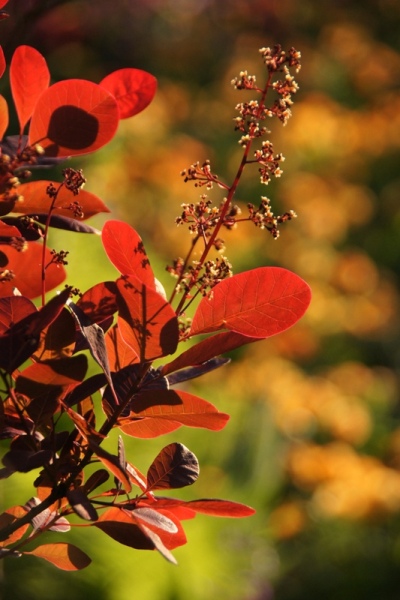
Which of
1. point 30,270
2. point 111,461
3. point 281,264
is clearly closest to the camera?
point 111,461

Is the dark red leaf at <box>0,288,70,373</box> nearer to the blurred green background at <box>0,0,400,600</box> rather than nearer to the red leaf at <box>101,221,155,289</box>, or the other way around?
the red leaf at <box>101,221,155,289</box>

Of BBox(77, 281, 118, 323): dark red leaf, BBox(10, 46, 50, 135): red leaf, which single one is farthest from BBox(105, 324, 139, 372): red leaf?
BBox(10, 46, 50, 135): red leaf

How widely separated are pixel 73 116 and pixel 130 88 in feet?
0.20

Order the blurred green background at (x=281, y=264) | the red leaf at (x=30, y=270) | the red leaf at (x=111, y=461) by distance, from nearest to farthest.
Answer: the red leaf at (x=111, y=461), the red leaf at (x=30, y=270), the blurred green background at (x=281, y=264)

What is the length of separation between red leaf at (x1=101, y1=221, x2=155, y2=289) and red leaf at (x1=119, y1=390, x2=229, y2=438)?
57 millimetres

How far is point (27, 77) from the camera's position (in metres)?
0.47

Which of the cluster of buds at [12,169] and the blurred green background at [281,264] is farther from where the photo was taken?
the blurred green background at [281,264]

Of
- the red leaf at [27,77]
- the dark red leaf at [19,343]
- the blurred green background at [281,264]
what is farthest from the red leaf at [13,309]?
the blurred green background at [281,264]

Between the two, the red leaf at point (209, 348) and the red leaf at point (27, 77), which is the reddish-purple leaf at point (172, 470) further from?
the red leaf at point (27, 77)

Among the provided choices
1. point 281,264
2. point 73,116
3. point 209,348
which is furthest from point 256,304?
point 281,264

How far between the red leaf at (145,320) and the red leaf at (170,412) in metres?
0.02

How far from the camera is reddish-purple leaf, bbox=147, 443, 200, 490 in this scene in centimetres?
46

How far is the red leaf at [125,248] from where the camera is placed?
1.44 feet

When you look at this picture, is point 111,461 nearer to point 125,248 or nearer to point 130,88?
point 125,248
